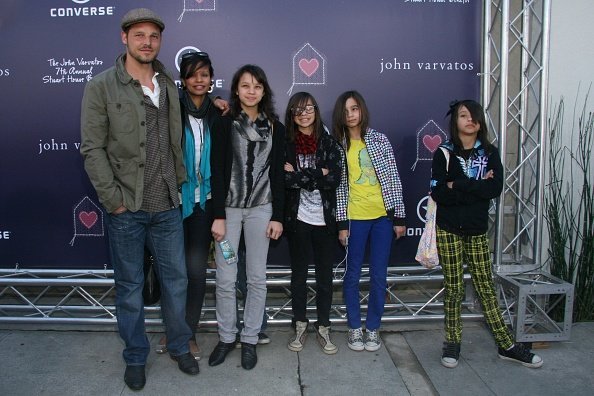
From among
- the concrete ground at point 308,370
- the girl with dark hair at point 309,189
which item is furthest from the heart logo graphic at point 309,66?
the concrete ground at point 308,370

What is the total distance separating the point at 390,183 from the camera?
342 cm

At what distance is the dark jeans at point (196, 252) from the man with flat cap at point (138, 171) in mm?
126

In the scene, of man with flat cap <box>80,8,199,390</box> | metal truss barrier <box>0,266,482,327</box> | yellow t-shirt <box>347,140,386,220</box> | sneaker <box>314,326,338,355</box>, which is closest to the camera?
man with flat cap <box>80,8,199,390</box>

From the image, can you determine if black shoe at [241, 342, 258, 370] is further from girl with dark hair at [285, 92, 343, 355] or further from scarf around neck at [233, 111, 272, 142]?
scarf around neck at [233, 111, 272, 142]

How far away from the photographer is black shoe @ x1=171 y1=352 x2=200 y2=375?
3236mm

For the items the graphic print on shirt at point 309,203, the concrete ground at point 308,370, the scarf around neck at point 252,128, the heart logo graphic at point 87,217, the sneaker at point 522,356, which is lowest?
the concrete ground at point 308,370

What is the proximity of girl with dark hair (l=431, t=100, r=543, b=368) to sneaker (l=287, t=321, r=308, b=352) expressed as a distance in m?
1.02

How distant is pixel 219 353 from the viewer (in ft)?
11.1

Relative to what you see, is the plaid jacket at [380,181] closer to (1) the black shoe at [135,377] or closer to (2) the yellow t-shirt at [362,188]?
(2) the yellow t-shirt at [362,188]

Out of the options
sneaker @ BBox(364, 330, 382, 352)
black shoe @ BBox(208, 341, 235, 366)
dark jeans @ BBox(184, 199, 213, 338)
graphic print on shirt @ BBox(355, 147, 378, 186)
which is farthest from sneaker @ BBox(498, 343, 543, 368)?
dark jeans @ BBox(184, 199, 213, 338)

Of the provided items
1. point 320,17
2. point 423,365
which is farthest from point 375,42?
point 423,365

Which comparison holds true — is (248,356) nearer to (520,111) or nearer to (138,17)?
(138,17)

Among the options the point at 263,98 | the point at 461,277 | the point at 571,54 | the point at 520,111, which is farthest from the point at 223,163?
the point at 571,54

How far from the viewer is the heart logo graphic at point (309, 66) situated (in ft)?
13.0
